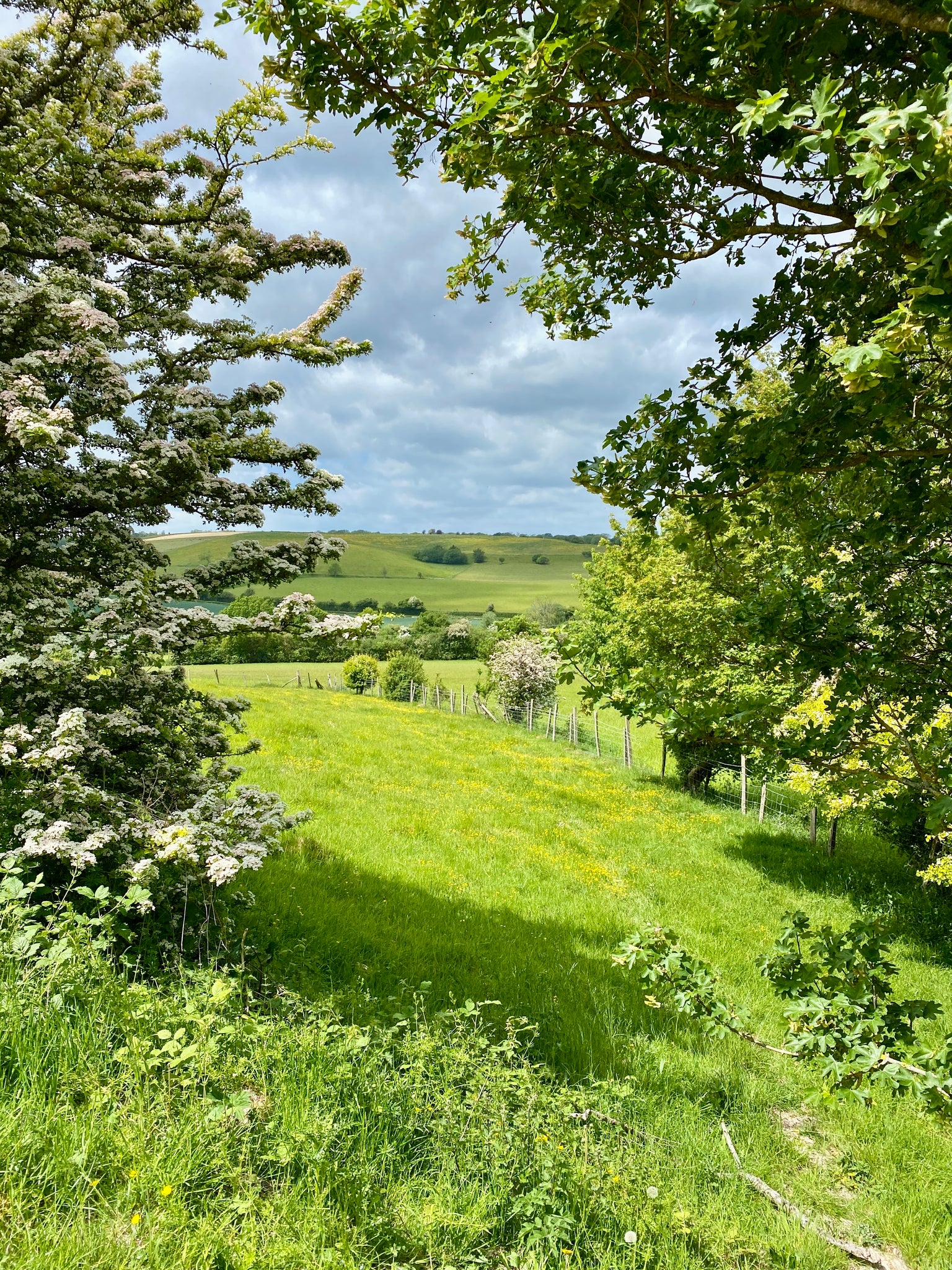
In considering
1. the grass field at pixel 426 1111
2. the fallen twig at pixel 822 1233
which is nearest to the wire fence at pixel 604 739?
the grass field at pixel 426 1111

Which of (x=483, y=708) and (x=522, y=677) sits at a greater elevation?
(x=522, y=677)

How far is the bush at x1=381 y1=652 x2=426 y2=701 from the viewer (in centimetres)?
4747

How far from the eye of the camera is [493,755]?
2170 cm

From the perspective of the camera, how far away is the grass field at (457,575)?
9100 cm

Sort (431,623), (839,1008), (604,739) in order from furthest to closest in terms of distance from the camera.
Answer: (431,623) → (604,739) → (839,1008)

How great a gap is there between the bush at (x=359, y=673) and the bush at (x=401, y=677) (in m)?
1.33

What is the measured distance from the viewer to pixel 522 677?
121 ft

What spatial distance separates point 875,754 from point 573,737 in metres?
26.8

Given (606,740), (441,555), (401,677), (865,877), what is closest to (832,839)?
(865,877)

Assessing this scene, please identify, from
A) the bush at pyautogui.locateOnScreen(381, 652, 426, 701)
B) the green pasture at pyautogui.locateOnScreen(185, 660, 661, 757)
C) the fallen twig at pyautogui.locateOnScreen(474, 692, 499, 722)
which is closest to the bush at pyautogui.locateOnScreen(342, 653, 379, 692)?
the bush at pyautogui.locateOnScreen(381, 652, 426, 701)

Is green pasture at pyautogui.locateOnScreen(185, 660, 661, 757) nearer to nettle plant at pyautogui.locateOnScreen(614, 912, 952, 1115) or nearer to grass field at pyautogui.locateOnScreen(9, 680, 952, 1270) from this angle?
grass field at pyautogui.locateOnScreen(9, 680, 952, 1270)

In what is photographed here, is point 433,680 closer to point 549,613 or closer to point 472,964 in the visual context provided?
point 549,613

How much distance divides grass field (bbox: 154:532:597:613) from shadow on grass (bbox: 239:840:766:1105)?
54552 millimetres

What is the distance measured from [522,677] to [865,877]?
24.2 m
